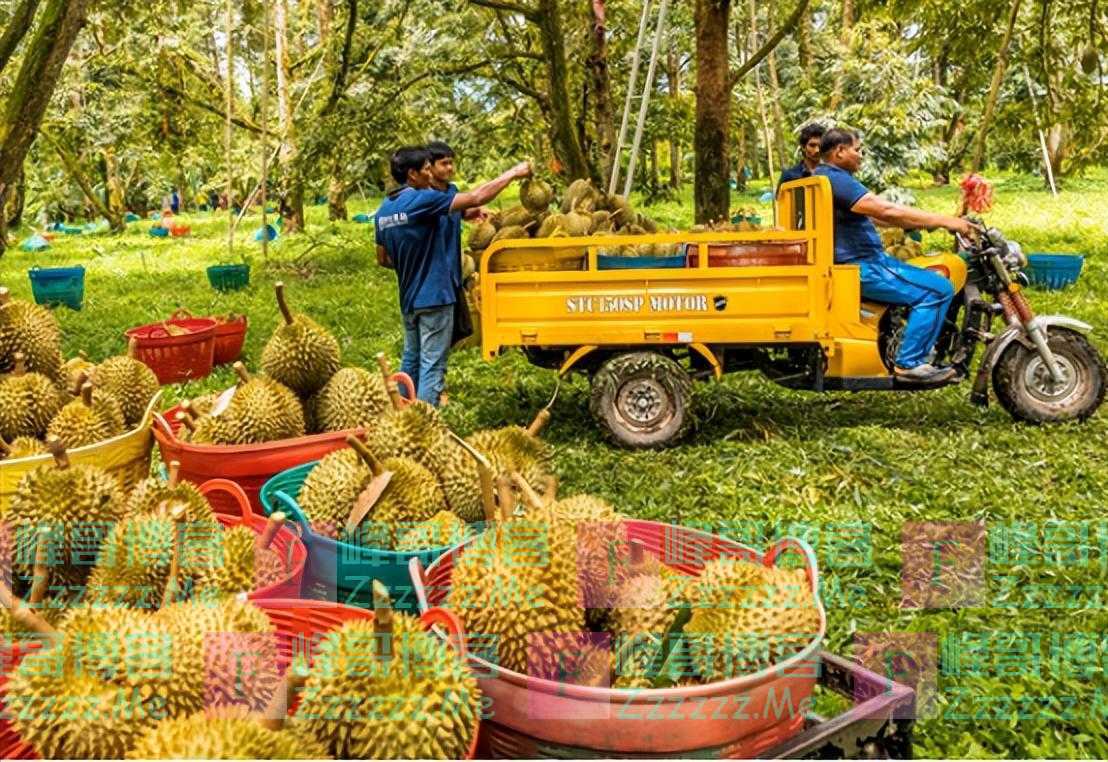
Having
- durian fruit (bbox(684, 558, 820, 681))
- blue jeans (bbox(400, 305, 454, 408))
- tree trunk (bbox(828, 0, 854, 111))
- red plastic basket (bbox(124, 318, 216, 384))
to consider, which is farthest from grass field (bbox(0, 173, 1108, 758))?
tree trunk (bbox(828, 0, 854, 111))

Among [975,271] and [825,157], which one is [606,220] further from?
[975,271]

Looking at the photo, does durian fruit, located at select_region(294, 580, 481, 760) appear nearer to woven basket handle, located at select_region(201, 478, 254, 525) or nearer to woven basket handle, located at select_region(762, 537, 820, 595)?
woven basket handle, located at select_region(762, 537, 820, 595)

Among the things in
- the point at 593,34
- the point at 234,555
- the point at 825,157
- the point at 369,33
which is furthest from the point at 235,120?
the point at 234,555

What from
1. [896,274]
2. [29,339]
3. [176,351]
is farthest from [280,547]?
[176,351]

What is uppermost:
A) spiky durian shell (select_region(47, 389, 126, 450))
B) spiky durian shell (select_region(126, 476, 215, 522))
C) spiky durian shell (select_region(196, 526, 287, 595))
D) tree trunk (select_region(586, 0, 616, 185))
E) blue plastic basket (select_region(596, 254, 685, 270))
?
tree trunk (select_region(586, 0, 616, 185))

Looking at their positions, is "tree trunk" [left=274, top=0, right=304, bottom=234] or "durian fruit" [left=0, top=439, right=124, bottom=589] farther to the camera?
"tree trunk" [left=274, top=0, right=304, bottom=234]

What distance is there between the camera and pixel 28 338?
12.0 feet

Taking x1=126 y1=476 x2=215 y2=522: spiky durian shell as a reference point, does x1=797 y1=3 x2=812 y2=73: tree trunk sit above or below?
above

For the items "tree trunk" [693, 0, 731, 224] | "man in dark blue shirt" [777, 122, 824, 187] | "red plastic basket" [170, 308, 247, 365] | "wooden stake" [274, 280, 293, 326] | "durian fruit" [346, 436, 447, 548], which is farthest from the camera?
"tree trunk" [693, 0, 731, 224]

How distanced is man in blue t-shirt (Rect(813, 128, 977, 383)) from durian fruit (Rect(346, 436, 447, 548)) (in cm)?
370

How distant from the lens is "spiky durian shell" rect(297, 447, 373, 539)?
101 inches

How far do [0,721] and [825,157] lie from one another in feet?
17.0

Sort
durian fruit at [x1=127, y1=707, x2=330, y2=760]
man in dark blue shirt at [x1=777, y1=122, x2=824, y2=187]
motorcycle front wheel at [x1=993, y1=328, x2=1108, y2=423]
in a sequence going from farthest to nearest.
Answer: man in dark blue shirt at [x1=777, y1=122, x2=824, y2=187]
motorcycle front wheel at [x1=993, y1=328, x2=1108, y2=423]
durian fruit at [x1=127, y1=707, x2=330, y2=760]

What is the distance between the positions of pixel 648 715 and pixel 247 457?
6.07ft
